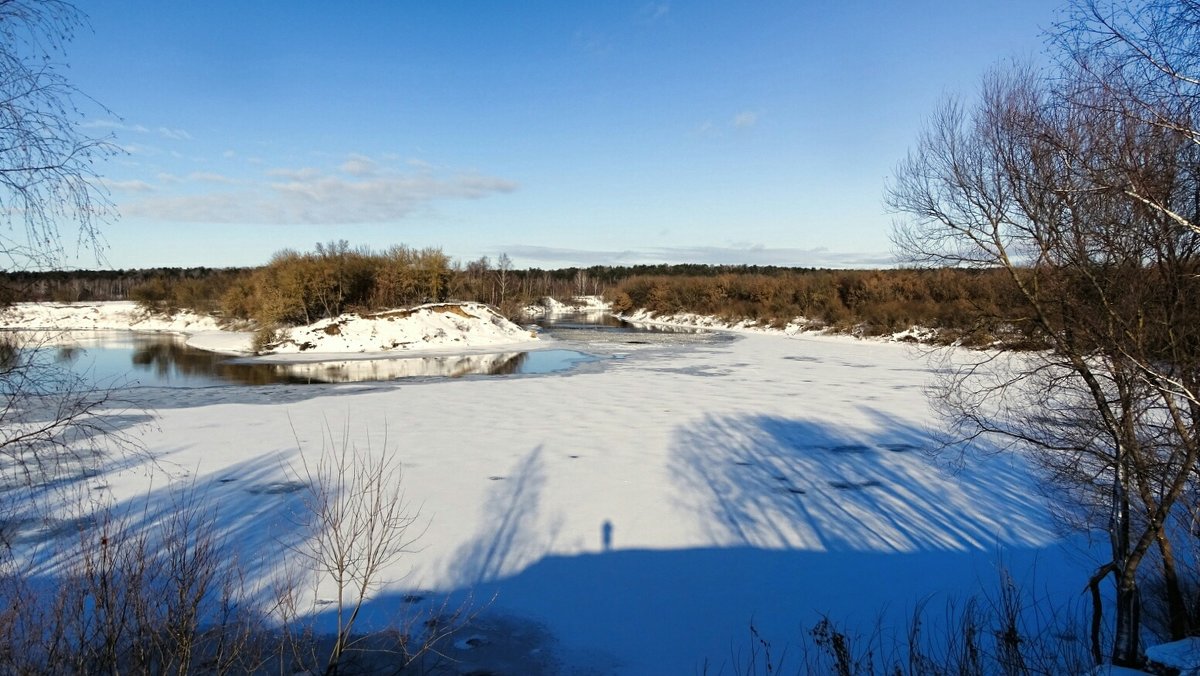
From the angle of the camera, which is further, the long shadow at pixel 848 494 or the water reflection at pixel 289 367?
the water reflection at pixel 289 367

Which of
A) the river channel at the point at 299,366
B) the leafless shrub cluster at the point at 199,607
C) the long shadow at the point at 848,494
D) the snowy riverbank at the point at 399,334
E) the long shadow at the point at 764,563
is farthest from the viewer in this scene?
the snowy riverbank at the point at 399,334

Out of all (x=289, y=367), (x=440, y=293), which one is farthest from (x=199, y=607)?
(x=440, y=293)

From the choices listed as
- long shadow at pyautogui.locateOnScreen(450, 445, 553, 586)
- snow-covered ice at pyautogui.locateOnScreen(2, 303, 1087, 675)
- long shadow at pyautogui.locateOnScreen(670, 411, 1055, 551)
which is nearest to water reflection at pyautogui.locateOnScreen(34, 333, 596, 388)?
snow-covered ice at pyautogui.locateOnScreen(2, 303, 1087, 675)

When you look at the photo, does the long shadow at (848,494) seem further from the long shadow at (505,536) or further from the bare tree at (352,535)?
the bare tree at (352,535)

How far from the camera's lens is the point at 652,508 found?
7309 millimetres

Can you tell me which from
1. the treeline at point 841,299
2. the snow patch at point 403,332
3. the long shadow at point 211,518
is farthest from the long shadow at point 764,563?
the snow patch at point 403,332

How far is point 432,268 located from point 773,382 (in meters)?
26.9

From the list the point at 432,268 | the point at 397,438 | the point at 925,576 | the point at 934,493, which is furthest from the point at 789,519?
the point at 432,268

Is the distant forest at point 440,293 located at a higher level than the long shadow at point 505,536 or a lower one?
higher

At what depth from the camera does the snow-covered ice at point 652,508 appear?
511cm

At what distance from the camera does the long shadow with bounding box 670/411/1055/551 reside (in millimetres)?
6480

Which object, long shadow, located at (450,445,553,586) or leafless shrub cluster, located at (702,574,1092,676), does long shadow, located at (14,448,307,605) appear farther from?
leafless shrub cluster, located at (702,574,1092,676)

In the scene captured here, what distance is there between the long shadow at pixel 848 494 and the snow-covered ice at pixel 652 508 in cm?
3

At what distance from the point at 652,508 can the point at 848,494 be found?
2514 mm
